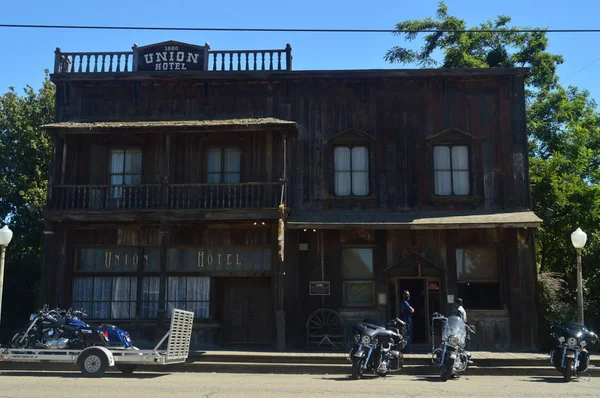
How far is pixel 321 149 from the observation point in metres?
19.2

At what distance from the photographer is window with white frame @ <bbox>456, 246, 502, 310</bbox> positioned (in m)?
18.2

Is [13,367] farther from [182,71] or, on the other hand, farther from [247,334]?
[182,71]

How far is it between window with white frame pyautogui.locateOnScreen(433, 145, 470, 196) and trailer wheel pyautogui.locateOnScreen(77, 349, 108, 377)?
10.6m

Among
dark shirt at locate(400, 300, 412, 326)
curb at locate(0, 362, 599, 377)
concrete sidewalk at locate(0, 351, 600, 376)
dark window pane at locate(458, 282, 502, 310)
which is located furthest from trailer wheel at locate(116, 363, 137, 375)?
dark window pane at locate(458, 282, 502, 310)

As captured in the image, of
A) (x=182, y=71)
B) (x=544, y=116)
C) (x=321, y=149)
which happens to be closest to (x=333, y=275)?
(x=321, y=149)

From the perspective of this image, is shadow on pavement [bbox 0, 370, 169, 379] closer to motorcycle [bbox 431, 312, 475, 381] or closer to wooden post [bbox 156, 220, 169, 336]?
wooden post [bbox 156, 220, 169, 336]

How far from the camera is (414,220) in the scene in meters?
17.9

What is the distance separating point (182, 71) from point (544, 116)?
→ 1567 centimetres

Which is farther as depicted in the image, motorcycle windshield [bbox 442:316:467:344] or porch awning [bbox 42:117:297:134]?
porch awning [bbox 42:117:297:134]

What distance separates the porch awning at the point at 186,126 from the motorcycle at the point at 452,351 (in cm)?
756

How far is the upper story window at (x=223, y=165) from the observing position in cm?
1933

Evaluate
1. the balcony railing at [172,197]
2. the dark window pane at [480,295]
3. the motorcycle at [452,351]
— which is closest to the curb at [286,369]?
the motorcycle at [452,351]

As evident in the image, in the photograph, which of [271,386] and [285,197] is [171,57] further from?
[271,386]

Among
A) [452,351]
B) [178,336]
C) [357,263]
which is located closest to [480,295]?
[357,263]
